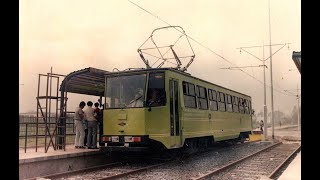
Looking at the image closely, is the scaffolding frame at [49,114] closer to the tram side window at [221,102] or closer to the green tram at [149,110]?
the green tram at [149,110]

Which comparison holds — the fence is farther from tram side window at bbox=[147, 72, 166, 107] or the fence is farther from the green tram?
tram side window at bbox=[147, 72, 166, 107]

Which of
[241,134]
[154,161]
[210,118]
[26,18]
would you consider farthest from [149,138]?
[241,134]

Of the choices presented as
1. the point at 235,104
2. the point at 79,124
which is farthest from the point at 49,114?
the point at 235,104

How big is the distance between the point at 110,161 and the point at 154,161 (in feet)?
4.97

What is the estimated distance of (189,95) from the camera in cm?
1352

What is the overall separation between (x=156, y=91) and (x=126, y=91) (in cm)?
99

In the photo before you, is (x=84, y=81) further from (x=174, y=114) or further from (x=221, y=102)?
(x=221, y=102)

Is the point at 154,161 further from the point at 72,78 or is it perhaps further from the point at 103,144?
the point at 72,78

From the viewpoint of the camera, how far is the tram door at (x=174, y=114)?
1220cm

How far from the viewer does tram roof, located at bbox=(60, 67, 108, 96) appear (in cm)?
1256

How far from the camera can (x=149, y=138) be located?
11.8 metres

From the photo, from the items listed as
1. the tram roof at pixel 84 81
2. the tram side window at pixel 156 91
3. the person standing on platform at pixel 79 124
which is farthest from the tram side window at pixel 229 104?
the person standing on platform at pixel 79 124

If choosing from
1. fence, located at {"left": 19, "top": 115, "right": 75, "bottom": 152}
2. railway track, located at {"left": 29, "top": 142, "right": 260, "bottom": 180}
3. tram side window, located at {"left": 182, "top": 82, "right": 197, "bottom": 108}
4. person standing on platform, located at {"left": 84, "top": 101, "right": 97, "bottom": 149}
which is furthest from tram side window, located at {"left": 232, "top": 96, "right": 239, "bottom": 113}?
person standing on platform, located at {"left": 84, "top": 101, "right": 97, "bottom": 149}
